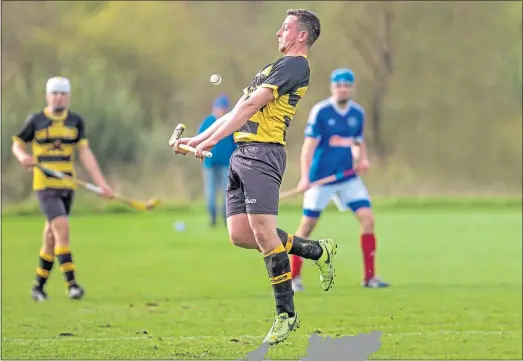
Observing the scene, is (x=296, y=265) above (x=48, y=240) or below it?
below

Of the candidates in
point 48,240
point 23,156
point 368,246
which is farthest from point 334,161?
point 23,156

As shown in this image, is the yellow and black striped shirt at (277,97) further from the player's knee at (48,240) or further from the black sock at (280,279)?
the player's knee at (48,240)

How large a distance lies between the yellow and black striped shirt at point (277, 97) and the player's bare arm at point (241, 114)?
0.21 ft

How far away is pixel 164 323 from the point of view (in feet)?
29.4

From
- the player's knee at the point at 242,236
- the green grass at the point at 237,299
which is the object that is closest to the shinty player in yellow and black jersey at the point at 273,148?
the player's knee at the point at 242,236

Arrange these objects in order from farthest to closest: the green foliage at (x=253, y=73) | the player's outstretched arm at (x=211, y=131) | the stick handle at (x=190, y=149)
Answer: the green foliage at (x=253, y=73), the player's outstretched arm at (x=211, y=131), the stick handle at (x=190, y=149)

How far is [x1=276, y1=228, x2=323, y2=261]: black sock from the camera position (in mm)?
6930

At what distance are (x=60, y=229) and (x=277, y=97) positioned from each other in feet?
14.8

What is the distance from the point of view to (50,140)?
1047 centimetres

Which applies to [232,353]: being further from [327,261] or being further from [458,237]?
[458,237]

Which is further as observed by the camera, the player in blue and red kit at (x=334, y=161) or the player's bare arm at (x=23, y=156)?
the player in blue and red kit at (x=334, y=161)

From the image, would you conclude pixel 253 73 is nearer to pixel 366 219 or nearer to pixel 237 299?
pixel 366 219

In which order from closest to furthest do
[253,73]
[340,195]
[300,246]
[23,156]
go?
[300,246] → [23,156] → [340,195] → [253,73]

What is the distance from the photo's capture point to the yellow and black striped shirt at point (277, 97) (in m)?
6.53
